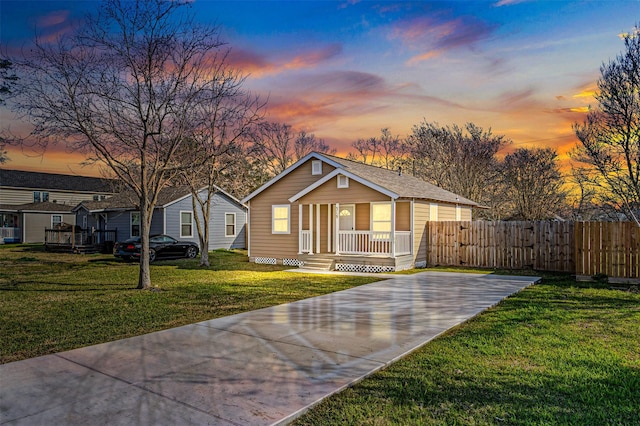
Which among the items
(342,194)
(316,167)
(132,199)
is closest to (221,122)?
(316,167)

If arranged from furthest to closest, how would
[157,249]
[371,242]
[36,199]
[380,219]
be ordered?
1. [36,199]
2. [157,249]
3. [380,219]
4. [371,242]

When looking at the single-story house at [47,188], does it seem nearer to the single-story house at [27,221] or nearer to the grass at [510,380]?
the single-story house at [27,221]

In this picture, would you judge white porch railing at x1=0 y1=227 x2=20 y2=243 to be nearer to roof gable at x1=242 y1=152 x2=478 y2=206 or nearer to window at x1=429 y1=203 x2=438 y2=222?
roof gable at x1=242 y1=152 x2=478 y2=206

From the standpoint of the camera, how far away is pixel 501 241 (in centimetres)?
1634

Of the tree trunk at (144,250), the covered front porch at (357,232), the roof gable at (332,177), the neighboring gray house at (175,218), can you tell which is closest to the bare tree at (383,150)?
the neighboring gray house at (175,218)

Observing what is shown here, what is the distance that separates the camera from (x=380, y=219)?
17.4 metres

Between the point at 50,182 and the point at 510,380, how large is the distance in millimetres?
44425

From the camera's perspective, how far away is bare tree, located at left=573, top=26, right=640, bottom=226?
11234 mm

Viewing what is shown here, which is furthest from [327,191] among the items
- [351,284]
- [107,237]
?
[107,237]

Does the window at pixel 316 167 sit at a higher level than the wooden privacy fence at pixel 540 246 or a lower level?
higher

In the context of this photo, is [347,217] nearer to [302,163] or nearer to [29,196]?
[302,163]

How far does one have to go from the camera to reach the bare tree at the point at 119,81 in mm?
10875

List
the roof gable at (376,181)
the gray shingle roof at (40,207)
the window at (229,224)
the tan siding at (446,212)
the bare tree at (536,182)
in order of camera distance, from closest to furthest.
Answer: the roof gable at (376,181)
the tan siding at (446,212)
the bare tree at (536,182)
the window at (229,224)
the gray shingle roof at (40,207)

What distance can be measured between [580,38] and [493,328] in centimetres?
1099
